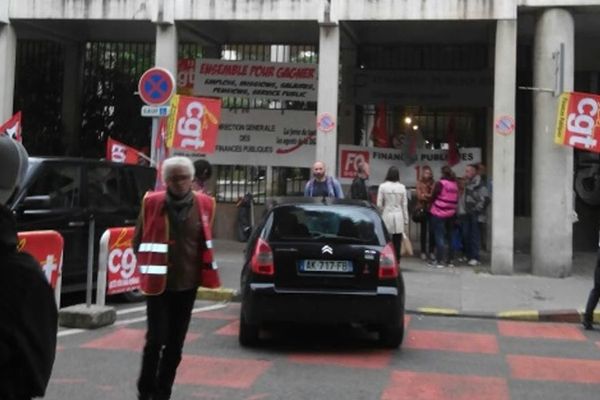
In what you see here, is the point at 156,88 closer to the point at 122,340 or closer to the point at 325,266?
the point at 122,340

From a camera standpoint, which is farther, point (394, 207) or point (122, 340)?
point (394, 207)

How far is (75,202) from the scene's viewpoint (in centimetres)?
902

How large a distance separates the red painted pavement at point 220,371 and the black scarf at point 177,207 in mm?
1686

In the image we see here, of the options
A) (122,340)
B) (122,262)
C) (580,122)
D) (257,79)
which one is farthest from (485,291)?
(257,79)

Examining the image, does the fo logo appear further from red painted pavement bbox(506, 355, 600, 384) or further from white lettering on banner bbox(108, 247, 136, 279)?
red painted pavement bbox(506, 355, 600, 384)

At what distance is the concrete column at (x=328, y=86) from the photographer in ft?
44.4

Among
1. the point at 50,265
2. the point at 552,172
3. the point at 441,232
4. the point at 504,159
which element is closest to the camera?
the point at 50,265

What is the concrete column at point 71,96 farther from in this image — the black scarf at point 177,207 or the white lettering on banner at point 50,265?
the black scarf at point 177,207

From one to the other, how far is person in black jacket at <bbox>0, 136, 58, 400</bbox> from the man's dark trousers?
10.2ft

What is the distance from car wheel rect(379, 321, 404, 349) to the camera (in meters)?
7.24

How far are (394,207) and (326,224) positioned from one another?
197 inches

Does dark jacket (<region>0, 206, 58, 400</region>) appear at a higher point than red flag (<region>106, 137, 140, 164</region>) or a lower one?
lower

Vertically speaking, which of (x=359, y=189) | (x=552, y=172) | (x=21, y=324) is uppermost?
(x=552, y=172)

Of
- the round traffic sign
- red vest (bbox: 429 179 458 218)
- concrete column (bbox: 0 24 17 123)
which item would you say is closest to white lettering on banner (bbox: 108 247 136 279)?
the round traffic sign
